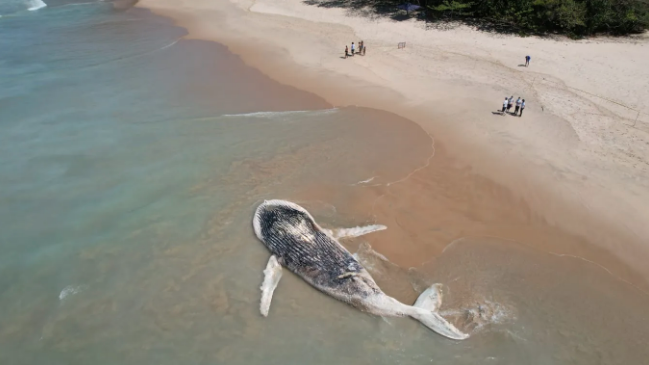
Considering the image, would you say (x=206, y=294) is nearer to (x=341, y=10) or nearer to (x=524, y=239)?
(x=524, y=239)

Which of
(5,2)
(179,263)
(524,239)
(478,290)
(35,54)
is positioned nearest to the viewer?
(478,290)

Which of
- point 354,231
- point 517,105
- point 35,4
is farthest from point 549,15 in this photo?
point 35,4

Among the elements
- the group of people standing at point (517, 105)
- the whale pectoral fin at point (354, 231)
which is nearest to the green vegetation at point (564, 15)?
the group of people standing at point (517, 105)

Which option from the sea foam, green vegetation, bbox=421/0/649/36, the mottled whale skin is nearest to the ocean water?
the mottled whale skin

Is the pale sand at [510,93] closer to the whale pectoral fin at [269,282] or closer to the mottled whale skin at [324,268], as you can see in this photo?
the mottled whale skin at [324,268]

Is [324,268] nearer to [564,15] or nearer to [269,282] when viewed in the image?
[269,282]

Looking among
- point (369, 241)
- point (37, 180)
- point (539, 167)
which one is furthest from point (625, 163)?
point (37, 180)

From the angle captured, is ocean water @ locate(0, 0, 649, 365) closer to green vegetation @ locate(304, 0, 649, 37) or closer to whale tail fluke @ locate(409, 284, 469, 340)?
whale tail fluke @ locate(409, 284, 469, 340)
